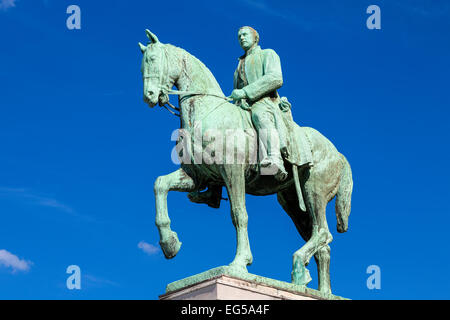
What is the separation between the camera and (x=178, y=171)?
13656mm

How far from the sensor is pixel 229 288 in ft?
40.9

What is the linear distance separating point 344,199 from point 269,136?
2060 mm

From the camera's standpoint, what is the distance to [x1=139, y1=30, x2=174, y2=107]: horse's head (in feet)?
44.4

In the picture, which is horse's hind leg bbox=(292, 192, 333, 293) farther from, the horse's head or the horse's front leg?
the horse's head

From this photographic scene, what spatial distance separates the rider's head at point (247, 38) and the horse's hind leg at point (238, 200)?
2268 mm

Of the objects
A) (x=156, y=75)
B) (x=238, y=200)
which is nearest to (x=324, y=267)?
(x=238, y=200)

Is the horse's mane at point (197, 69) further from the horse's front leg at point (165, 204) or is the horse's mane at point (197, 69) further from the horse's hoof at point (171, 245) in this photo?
the horse's hoof at point (171, 245)

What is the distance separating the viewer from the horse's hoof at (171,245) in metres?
13.2

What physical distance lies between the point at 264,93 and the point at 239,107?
435 millimetres

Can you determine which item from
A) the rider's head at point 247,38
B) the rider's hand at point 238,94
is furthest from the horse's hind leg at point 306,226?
the rider's head at point 247,38

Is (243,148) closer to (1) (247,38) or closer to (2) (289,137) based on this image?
(2) (289,137)
